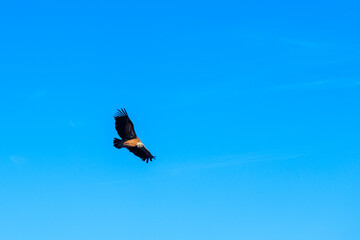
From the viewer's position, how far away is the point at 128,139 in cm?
6731

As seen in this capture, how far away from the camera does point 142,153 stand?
69500mm

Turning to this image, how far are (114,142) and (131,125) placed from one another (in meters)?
2.58

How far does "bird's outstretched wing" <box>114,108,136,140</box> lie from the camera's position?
65.8 metres

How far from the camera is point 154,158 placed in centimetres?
6994

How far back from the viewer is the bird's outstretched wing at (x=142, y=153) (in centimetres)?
6900

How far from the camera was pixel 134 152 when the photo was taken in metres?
69.6

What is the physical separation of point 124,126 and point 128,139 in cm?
168

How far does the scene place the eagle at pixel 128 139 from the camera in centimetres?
6581

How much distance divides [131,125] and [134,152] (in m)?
4.32

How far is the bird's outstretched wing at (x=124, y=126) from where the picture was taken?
65750 mm

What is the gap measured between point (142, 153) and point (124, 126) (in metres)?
4.46

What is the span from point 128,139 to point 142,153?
2852mm

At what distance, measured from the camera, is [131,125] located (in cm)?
6612

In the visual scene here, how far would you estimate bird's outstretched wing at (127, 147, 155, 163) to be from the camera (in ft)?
226
